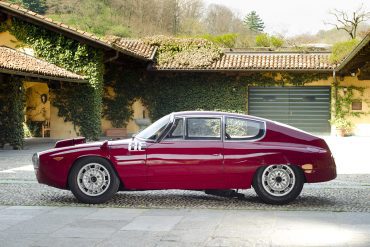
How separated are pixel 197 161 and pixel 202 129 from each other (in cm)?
49

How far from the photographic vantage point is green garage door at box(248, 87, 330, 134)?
29891 millimetres

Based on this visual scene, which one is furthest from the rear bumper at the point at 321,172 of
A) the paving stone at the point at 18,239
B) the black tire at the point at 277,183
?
the paving stone at the point at 18,239

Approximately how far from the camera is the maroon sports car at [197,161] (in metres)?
8.42

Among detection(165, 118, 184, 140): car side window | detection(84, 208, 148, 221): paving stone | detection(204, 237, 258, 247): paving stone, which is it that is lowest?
detection(204, 237, 258, 247): paving stone

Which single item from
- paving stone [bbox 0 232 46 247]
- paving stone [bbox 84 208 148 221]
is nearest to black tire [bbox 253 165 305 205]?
→ paving stone [bbox 84 208 148 221]

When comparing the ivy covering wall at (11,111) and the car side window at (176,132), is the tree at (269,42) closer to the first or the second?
the ivy covering wall at (11,111)

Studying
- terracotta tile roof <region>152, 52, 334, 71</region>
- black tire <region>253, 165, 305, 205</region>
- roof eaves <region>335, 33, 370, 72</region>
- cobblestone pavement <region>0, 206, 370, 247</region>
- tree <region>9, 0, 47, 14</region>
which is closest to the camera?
cobblestone pavement <region>0, 206, 370, 247</region>

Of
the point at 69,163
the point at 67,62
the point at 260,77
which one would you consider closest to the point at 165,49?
the point at 260,77

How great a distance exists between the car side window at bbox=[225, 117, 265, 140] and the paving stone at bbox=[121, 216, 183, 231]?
1.64 meters

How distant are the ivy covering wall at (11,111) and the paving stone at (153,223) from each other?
1356 cm

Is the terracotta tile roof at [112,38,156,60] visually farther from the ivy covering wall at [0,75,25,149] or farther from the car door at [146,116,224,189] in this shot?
the car door at [146,116,224,189]

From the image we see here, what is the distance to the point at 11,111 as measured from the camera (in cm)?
2006

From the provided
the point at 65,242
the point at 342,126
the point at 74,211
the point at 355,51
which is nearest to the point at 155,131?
the point at 74,211

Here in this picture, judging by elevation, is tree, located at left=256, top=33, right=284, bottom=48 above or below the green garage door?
above
